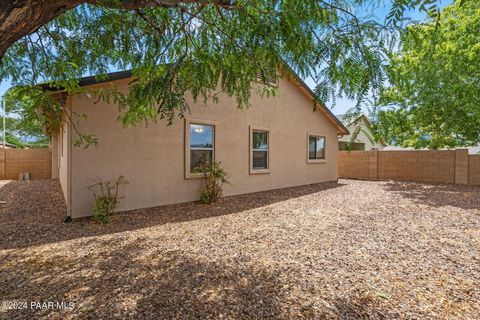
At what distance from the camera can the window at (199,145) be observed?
7676 millimetres

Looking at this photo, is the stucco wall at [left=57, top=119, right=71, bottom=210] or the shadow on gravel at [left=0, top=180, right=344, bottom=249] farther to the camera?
→ the stucco wall at [left=57, top=119, right=71, bottom=210]

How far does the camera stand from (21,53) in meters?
4.34

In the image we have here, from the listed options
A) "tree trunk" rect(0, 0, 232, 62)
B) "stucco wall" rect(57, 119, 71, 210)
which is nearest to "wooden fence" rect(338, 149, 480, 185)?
"stucco wall" rect(57, 119, 71, 210)

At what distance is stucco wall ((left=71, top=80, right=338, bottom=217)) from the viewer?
5.95 meters

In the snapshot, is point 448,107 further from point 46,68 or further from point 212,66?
point 46,68

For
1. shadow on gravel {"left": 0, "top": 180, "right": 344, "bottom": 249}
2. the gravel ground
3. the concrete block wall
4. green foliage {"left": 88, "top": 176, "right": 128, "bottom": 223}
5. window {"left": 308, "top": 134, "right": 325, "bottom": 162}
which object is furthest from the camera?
window {"left": 308, "top": 134, "right": 325, "bottom": 162}

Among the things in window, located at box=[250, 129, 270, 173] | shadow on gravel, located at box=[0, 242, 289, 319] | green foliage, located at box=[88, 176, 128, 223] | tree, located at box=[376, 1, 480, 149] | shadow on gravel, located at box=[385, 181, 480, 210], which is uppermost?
tree, located at box=[376, 1, 480, 149]

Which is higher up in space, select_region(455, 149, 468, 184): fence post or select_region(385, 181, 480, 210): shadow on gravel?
select_region(455, 149, 468, 184): fence post

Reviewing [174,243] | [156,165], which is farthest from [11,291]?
[156,165]

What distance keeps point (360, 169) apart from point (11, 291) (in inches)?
618

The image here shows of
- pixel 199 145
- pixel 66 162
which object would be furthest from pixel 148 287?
pixel 66 162

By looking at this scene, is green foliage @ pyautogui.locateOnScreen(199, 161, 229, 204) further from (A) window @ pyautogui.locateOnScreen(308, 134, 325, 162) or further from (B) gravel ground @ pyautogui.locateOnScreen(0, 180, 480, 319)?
(A) window @ pyautogui.locateOnScreen(308, 134, 325, 162)

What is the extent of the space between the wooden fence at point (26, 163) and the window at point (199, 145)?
10.1 metres

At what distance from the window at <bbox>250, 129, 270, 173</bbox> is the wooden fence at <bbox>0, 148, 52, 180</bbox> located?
10863 mm
